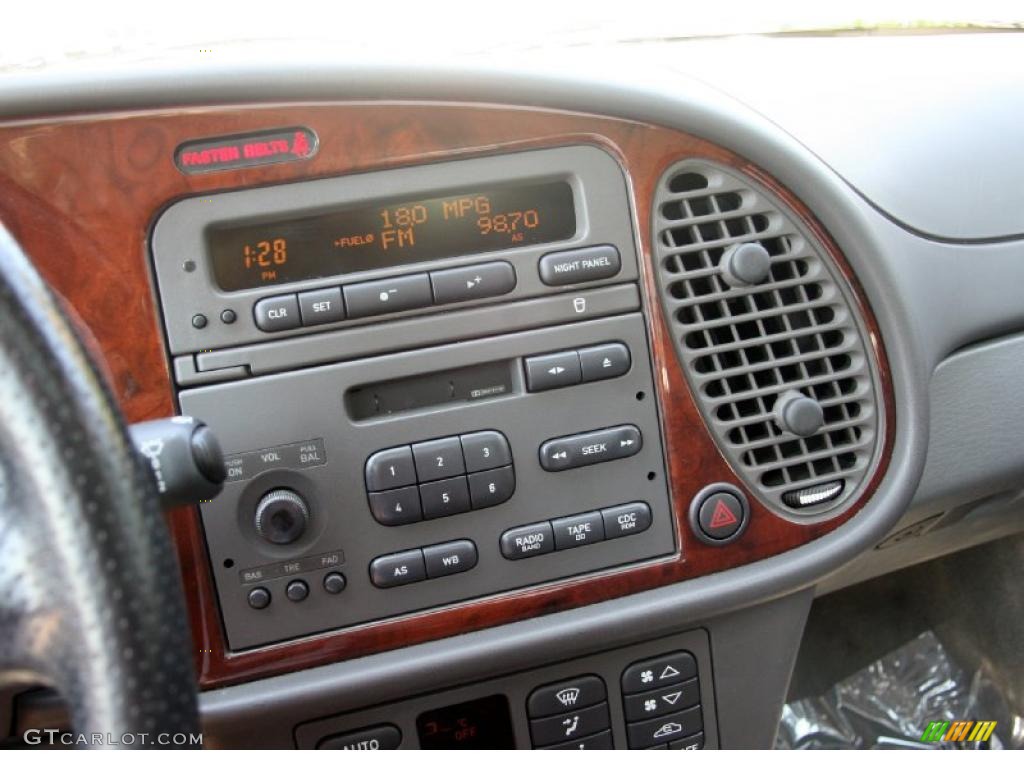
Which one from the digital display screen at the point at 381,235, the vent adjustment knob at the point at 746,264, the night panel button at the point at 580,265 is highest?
the digital display screen at the point at 381,235

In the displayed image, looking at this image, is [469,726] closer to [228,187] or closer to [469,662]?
[469,662]

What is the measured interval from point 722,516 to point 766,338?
0.26m

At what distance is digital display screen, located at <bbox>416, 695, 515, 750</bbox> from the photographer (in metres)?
1.41

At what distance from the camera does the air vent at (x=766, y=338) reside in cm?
131

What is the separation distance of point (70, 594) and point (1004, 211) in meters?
1.36

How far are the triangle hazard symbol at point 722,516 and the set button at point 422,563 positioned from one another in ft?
1.13

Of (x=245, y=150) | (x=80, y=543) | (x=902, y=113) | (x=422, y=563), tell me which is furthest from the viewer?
(x=902, y=113)

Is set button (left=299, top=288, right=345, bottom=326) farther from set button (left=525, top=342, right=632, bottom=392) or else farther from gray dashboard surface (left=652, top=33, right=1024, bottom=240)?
gray dashboard surface (left=652, top=33, right=1024, bottom=240)

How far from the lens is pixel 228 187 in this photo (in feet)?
3.86

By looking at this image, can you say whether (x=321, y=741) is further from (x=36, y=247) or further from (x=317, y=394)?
(x=36, y=247)

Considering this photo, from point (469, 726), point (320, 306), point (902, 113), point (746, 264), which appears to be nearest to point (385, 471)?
point (320, 306)

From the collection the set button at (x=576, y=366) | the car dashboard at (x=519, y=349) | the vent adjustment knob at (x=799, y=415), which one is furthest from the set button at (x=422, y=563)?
the vent adjustment knob at (x=799, y=415)

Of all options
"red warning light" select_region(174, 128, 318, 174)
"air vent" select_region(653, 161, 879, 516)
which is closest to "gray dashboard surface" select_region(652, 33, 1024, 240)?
"air vent" select_region(653, 161, 879, 516)

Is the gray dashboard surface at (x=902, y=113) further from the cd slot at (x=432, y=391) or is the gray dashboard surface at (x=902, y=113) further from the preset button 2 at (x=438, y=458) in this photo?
the preset button 2 at (x=438, y=458)
